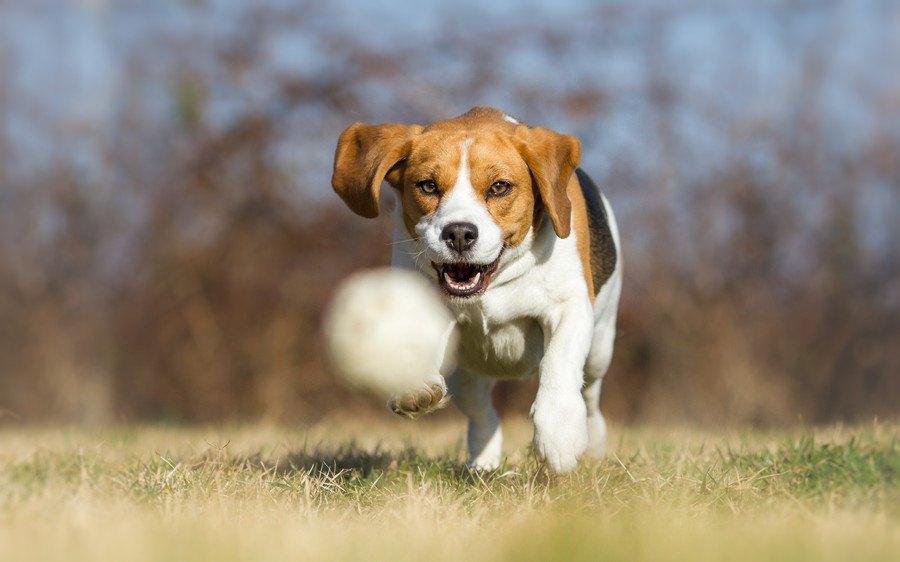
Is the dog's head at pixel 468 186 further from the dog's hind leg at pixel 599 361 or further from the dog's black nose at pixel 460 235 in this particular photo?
the dog's hind leg at pixel 599 361

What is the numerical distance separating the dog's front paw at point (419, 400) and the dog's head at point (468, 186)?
379 mm

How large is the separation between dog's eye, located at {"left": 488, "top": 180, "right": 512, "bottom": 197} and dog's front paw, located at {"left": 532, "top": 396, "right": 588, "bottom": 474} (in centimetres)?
81

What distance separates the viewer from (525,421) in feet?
29.0

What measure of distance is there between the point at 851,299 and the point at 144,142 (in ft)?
23.8

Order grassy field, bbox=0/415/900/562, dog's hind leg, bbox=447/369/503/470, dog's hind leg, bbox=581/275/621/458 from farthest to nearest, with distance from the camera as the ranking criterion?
1. dog's hind leg, bbox=581/275/621/458
2. dog's hind leg, bbox=447/369/503/470
3. grassy field, bbox=0/415/900/562

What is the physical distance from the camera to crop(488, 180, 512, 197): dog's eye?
13.9 feet

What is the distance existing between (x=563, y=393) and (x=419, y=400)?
0.54 m

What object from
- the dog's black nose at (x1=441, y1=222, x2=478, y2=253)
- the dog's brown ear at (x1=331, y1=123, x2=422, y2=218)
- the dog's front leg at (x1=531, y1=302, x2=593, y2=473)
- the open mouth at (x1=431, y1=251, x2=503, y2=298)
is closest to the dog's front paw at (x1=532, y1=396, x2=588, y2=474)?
the dog's front leg at (x1=531, y1=302, x2=593, y2=473)

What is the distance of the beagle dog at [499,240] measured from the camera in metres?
4.07

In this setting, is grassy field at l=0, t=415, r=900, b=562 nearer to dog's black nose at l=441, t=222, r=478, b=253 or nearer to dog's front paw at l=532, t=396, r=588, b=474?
dog's front paw at l=532, t=396, r=588, b=474

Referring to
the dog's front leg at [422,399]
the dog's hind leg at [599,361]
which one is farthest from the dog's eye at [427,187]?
the dog's hind leg at [599,361]

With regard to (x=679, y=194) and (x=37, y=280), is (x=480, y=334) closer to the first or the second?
(x=679, y=194)

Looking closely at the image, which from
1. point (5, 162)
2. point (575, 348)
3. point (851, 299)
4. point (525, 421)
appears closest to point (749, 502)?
point (575, 348)

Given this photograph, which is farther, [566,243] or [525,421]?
[525,421]
